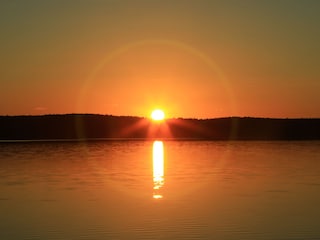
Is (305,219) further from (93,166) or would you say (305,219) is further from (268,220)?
(93,166)

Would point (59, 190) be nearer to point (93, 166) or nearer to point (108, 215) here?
point (108, 215)

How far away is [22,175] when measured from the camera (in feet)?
152

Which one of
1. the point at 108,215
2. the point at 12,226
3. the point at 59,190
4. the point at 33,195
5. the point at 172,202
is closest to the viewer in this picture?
the point at 12,226

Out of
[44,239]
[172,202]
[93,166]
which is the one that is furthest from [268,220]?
[93,166]

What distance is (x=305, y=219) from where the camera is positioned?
24547 millimetres

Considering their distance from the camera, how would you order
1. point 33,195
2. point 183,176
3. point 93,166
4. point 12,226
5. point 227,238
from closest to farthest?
point 227,238 < point 12,226 < point 33,195 < point 183,176 < point 93,166

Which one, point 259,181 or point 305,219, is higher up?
point 259,181

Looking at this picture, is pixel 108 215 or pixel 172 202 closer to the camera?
pixel 108 215

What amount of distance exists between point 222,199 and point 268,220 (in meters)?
7.49

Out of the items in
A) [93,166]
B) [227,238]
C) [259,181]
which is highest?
[93,166]

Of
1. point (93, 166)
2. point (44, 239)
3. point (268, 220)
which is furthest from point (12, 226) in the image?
point (93, 166)

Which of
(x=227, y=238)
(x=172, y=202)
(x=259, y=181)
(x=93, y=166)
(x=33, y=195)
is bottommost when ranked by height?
(x=227, y=238)

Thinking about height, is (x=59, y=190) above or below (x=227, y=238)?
above

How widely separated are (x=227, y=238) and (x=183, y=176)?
24852 millimetres
